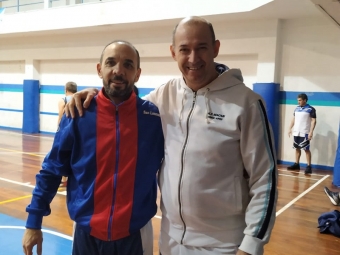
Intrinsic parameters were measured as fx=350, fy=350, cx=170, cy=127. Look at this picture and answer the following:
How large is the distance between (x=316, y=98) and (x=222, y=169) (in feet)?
24.5

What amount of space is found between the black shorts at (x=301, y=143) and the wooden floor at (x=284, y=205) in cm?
60

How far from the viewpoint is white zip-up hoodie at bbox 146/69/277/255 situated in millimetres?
1552

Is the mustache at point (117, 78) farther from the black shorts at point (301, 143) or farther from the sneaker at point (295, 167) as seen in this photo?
the sneaker at point (295, 167)

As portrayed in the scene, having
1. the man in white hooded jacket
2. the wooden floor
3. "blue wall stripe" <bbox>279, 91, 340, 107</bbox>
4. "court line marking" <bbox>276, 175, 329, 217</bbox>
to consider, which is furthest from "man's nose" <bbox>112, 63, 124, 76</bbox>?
"blue wall stripe" <bbox>279, 91, 340, 107</bbox>

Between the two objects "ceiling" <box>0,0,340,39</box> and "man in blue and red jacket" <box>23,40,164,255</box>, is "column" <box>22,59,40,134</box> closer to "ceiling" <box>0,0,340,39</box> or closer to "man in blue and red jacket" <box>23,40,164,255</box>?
"ceiling" <box>0,0,340,39</box>

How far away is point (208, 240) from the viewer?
1646mm

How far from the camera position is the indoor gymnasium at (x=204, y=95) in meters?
1.67

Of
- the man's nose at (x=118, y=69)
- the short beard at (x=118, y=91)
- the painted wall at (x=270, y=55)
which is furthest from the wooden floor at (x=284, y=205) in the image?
the man's nose at (x=118, y=69)

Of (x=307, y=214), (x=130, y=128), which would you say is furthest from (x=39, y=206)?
(x=307, y=214)

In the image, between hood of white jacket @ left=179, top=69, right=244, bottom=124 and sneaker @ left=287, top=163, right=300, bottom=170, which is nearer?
hood of white jacket @ left=179, top=69, right=244, bottom=124

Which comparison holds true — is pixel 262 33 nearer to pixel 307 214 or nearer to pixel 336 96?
pixel 336 96

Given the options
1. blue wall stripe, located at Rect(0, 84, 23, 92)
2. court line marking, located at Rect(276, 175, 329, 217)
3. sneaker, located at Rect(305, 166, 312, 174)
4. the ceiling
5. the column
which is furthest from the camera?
blue wall stripe, located at Rect(0, 84, 23, 92)

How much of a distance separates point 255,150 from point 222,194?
256 millimetres

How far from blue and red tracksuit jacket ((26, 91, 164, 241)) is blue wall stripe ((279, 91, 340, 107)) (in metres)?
7.31
